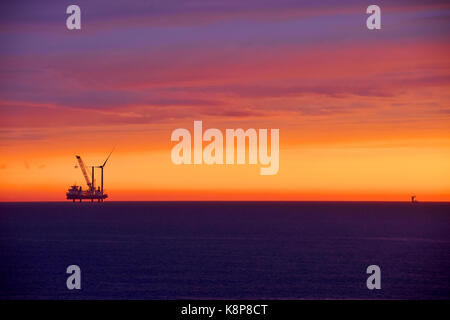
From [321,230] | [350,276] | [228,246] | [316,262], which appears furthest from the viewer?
[321,230]

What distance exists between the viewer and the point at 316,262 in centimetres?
11312

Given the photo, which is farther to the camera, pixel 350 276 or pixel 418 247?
pixel 418 247

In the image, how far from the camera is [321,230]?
195125mm

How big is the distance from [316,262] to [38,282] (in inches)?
2030

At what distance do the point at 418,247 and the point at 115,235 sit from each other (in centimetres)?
8793

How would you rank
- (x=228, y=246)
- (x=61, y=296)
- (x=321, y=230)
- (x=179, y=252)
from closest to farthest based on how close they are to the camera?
1. (x=61, y=296)
2. (x=179, y=252)
3. (x=228, y=246)
4. (x=321, y=230)

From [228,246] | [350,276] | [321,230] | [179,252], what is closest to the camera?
[350,276]
